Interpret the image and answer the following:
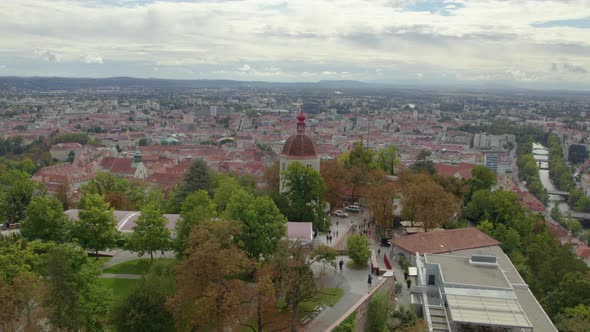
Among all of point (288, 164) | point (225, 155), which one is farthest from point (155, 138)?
point (288, 164)

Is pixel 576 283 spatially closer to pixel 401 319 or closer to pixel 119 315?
pixel 401 319

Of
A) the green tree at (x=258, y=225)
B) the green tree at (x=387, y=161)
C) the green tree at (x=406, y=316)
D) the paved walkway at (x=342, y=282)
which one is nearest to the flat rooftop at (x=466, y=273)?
the green tree at (x=406, y=316)

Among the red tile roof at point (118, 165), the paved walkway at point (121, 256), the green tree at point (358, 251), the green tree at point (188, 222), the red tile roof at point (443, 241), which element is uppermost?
the green tree at point (188, 222)

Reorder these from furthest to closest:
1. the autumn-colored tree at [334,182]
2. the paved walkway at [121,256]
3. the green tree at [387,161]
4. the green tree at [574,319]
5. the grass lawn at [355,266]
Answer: the green tree at [387,161]
the autumn-colored tree at [334,182]
the paved walkway at [121,256]
the grass lawn at [355,266]
the green tree at [574,319]

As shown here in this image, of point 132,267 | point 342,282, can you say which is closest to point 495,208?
point 342,282

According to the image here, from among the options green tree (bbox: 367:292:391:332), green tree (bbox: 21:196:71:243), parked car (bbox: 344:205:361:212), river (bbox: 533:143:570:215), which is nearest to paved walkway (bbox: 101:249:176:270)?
green tree (bbox: 21:196:71:243)

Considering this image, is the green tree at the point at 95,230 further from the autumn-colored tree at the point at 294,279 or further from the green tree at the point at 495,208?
the green tree at the point at 495,208
